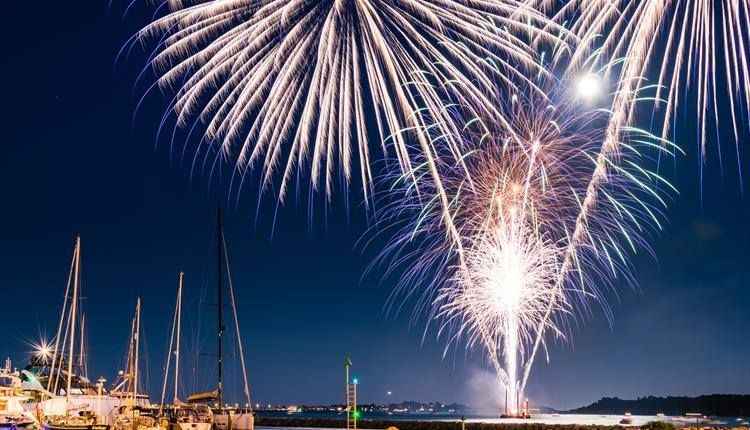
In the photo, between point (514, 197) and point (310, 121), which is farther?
point (514, 197)

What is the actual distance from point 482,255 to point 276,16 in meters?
16.4

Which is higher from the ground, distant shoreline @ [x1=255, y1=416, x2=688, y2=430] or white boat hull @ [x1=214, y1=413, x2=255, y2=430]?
white boat hull @ [x1=214, y1=413, x2=255, y2=430]

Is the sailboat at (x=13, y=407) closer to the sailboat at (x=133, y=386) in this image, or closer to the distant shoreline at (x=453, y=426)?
the sailboat at (x=133, y=386)

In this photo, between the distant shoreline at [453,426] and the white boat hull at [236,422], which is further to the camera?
the distant shoreline at [453,426]

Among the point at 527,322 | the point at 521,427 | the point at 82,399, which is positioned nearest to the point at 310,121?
the point at 527,322

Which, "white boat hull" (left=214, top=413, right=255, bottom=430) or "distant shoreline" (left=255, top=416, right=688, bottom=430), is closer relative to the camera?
"white boat hull" (left=214, top=413, right=255, bottom=430)

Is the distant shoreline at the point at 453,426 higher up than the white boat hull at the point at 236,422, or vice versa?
the white boat hull at the point at 236,422

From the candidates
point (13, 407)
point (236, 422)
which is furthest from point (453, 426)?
point (13, 407)

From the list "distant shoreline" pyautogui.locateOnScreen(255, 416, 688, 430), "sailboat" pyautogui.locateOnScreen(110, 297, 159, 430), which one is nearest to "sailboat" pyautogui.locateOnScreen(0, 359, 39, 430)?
"sailboat" pyautogui.locateOnScreen(110, 297, 159, 430)

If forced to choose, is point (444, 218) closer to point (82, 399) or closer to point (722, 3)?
point (722, 3)

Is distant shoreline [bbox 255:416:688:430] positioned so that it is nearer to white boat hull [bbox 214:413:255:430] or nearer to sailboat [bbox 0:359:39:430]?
white boat hull [bbox 214:413:255:430]

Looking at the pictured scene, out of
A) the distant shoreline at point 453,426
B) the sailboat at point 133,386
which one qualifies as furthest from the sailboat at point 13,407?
the distant shoreline at point 453,426

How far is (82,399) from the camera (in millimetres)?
58094

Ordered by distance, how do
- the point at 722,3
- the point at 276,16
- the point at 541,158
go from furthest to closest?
the point at 541,158 → the point at 276,16 → the point at 722,3
